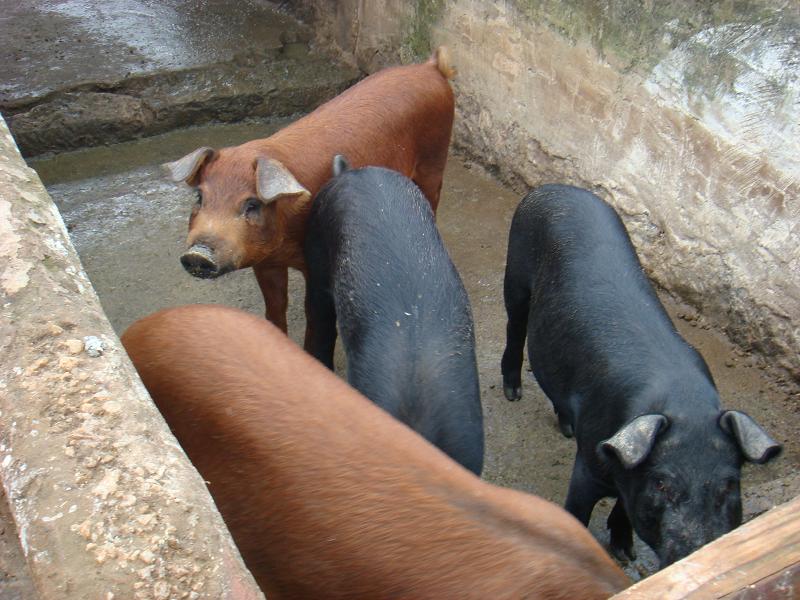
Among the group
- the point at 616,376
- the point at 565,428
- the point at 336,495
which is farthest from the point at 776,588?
the point at 565,428

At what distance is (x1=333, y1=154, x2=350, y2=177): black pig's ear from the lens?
4.22 metres

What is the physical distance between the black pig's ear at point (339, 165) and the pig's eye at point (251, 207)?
0.39 metres

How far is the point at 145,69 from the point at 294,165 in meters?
2.74

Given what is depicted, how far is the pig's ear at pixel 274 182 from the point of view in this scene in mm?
3943

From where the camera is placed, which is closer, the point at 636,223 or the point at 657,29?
the point at 657,29

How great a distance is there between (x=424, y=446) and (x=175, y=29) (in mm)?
5664

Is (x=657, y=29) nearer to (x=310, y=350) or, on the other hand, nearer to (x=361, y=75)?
(x=310, y=350)

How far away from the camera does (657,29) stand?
4605 mm

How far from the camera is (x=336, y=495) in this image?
2.21 meters

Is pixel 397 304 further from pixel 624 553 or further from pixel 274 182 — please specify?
pixel 624 553

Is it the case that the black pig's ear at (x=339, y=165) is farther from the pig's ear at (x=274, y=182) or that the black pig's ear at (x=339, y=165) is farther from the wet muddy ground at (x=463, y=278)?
the wet muddy ground at (x=463, y=278)

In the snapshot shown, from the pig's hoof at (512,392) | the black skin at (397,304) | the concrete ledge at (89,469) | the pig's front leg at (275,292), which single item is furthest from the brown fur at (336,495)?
the pig's hoof at (512,392)

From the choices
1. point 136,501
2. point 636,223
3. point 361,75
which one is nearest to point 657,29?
point 636,223

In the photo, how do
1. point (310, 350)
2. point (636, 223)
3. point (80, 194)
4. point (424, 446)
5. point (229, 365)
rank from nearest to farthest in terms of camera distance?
point (424, 446)
point (229, 365)
point (310, 350)
point (636, 223)
point (80, 194)
